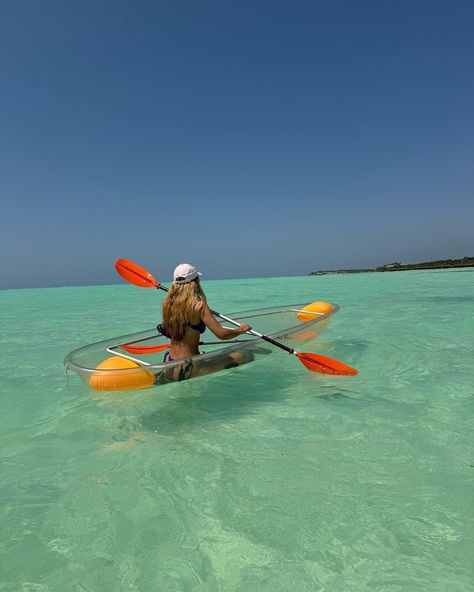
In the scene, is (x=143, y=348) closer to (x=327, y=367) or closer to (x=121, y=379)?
(x=121, y=379)

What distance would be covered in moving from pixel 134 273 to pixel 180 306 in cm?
304

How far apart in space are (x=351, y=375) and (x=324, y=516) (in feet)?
11.4

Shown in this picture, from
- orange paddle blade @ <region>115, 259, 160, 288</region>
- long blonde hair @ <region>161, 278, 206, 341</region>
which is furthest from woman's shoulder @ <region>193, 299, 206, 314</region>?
orange paddle blade @ <region>115, 259, 160, 288</region>

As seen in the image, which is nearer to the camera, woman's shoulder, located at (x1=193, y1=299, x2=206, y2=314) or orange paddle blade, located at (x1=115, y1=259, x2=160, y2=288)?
woman's shoulder, located at (x1=193, y1=299, x2=206, y2=314)

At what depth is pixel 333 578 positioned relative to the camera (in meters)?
2.18

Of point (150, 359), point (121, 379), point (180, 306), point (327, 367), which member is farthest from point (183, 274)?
point (327, 367)

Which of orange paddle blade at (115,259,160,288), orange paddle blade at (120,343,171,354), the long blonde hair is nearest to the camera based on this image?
the long blonde hair

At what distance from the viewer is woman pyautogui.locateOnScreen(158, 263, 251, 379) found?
495 centimetres

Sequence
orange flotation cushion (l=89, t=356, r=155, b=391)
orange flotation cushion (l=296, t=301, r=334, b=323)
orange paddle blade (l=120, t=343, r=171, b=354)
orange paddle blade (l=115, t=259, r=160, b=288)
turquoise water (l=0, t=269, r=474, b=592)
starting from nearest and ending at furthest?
turquoise water (l=0, t=269, r=474, b=592)
orange flotation cushion (l=89, t=356, r=155, b=391)
orange paddle blade (l=120, t=343, r=171, b=354)
orange paddle blade (l=115, t=259, r=160, b=288)
orange flotation cushion (l=296, t=301, r=334, b=323)

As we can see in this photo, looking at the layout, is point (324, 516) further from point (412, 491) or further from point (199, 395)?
point (199, 395)

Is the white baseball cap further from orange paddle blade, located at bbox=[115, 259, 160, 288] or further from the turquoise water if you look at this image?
orange paddle blade, located at bbox=[115, 259, 160, 288]

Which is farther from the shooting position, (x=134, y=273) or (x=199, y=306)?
(x=134, y=273)

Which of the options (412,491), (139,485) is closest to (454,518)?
(412,491)

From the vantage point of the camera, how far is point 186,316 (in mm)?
5000
